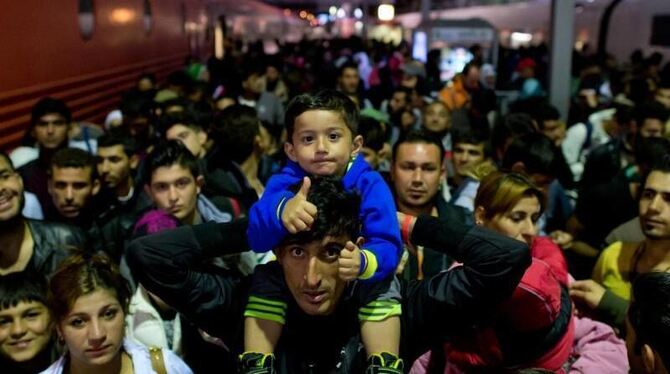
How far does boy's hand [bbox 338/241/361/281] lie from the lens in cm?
200

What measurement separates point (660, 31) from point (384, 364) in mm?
17970

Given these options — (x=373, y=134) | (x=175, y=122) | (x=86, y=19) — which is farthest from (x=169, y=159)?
(x=86, y=19)

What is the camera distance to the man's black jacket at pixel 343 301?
212 centimetres

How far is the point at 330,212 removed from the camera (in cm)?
208

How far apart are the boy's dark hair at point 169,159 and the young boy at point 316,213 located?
1.22m

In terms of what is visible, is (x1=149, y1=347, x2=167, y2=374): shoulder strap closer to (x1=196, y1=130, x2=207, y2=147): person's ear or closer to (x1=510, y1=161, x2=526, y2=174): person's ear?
(x1=510, y1=161, x2=526, y2=174): person's ear

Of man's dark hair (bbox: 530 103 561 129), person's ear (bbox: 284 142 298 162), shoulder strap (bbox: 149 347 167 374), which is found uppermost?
person's ear (bbox: 284 142 298 162)

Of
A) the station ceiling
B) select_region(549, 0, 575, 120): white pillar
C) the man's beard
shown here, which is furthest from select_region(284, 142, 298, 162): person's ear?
the station ceiling

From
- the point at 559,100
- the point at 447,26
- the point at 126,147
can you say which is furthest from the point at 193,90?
the point at 447,26

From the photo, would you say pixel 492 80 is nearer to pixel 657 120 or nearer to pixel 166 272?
pixel 657 120

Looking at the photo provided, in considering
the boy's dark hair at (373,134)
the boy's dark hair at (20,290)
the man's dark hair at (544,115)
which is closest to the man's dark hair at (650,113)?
the man's dark hair at (544,115)

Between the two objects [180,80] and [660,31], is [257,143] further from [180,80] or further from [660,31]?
[660,31]

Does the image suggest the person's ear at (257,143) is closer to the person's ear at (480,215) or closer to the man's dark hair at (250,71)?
the person's ear at (480,215)

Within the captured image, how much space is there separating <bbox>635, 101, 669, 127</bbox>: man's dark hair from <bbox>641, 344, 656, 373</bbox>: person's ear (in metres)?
4.28
